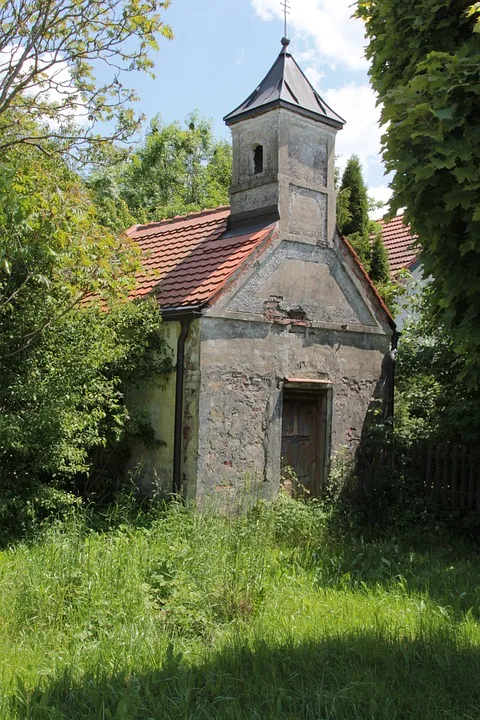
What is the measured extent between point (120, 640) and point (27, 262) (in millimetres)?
4842

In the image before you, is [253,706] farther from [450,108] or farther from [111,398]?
[111,398]

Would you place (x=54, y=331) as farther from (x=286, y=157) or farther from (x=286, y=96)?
(x=286, y=96)

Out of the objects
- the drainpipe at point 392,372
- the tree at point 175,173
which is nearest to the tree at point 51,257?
the drainpipe at point 392,372

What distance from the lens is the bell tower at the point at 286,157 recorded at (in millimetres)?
11086

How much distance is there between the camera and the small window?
458 inches

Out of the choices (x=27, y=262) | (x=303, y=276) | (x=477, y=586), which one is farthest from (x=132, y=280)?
(x=477, y=586)

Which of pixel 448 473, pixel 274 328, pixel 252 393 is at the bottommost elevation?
pixel 448 473

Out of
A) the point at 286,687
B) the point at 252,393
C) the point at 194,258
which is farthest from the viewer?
the point at 194,258

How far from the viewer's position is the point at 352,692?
180 inches

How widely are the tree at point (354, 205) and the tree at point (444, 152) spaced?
422 inches

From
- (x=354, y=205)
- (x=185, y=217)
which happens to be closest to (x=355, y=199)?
(x=354, y=205)

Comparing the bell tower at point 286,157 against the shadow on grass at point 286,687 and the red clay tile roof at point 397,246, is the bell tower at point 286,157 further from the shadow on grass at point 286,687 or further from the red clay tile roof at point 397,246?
the shadow on grass at point 286,687

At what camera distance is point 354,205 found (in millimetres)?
17203

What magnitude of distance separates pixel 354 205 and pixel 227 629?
1321 cm
